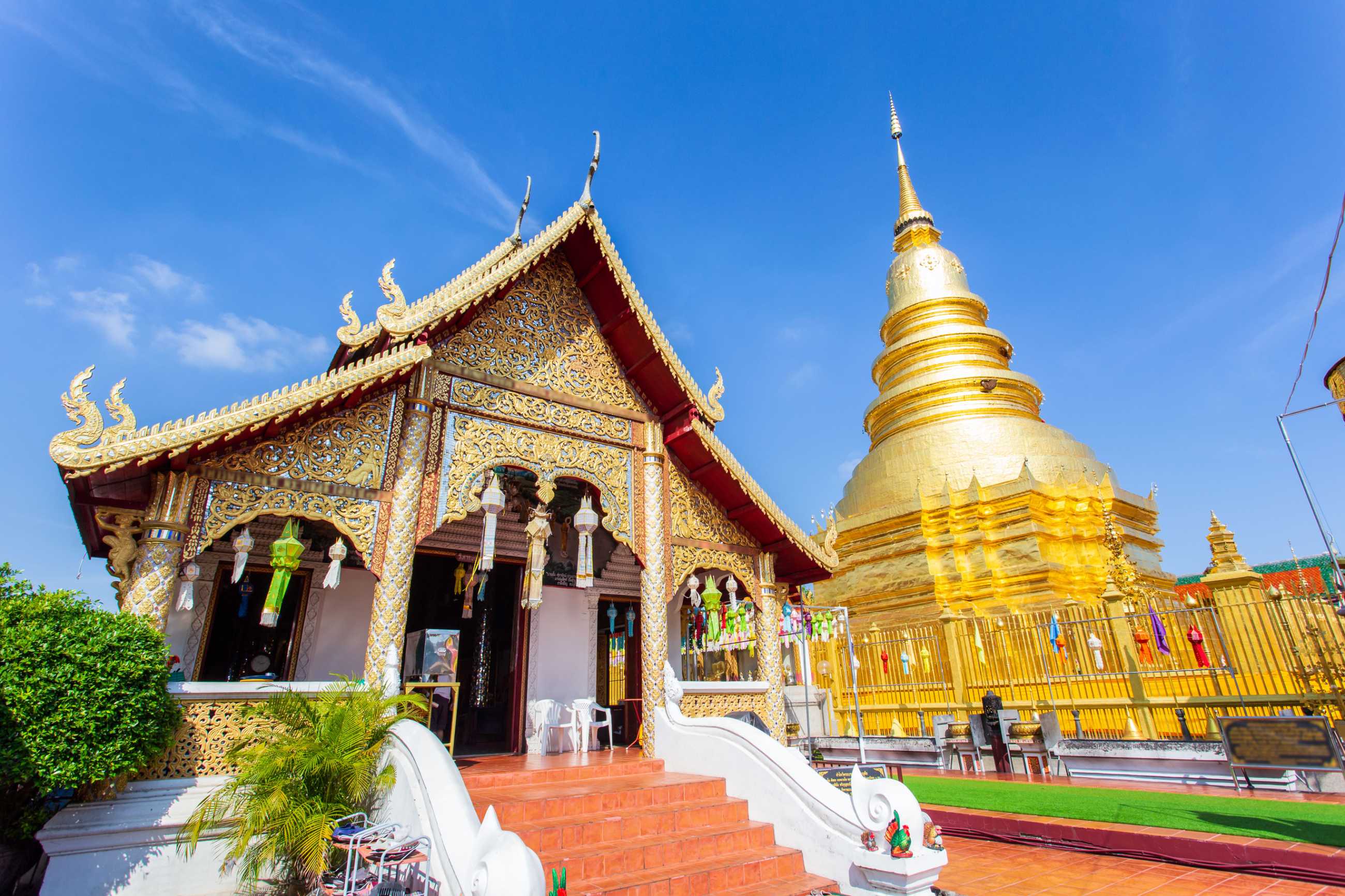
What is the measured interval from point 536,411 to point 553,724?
12.5 ft

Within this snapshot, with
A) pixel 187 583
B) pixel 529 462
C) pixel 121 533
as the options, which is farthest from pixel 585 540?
pixel 121 533

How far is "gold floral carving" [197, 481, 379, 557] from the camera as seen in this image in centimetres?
488

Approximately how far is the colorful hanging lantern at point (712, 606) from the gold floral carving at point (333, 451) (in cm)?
405

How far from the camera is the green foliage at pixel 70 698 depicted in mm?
3508

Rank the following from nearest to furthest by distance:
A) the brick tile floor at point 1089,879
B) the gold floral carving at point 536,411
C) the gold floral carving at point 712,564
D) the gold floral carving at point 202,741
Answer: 1. the brick tile floor at point 1089,879
2. the gold floral carving at point 202,741
3. the gold floral carving at point 536,411
4. the gold floral carving at point 712,564

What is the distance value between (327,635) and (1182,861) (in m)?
8.19

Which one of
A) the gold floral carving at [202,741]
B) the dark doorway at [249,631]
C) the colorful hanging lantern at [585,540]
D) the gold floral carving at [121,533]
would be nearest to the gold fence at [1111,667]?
the colorful hanging lantern at [585,540]

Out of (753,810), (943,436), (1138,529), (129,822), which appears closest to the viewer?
(129,822)

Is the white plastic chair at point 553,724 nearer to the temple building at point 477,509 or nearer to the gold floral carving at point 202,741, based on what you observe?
the temple building at point 477,509

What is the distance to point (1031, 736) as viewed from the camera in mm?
10336

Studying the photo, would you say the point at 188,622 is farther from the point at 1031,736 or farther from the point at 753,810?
the point at 1031,736

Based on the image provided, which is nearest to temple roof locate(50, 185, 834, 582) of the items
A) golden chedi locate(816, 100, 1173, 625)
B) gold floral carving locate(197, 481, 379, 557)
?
gold floral carving locate(197, 481, 379, 557)

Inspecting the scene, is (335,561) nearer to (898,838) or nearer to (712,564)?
(712,564)

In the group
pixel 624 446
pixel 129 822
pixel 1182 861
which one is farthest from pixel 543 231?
pixel 1182 861
